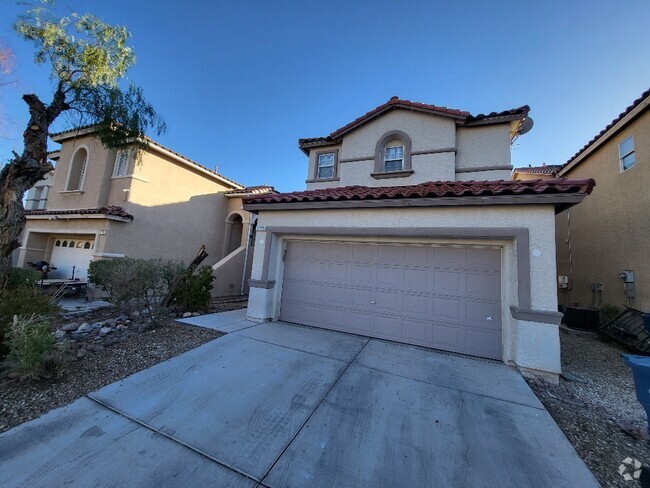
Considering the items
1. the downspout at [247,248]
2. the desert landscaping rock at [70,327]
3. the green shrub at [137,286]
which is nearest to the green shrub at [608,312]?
the green shrub at [137,286]

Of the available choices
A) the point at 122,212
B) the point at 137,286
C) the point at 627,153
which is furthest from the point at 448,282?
the point at 122,212

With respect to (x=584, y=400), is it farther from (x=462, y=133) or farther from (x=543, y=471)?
(x=462, y=133)

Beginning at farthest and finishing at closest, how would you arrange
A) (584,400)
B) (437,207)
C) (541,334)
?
(437,207)
(541,334)
(584,400)

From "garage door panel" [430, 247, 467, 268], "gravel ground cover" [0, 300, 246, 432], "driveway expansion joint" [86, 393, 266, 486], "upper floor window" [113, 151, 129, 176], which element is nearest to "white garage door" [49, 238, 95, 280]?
"upper floor window" [113, 151, 129, 176]

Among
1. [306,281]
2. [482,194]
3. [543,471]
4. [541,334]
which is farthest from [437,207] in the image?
[543,471]

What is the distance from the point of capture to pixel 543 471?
2559 millimetres

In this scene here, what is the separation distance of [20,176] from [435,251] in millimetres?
9365

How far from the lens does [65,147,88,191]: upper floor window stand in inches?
514

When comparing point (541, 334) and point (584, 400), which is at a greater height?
point (541, 334)

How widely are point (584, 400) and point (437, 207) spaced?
3.95m

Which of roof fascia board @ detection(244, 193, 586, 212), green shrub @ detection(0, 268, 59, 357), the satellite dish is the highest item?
the satellite dish

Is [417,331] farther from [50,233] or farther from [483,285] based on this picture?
[50,233]

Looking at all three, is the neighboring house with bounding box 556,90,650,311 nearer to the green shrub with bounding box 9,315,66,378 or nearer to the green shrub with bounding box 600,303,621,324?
the green shrub with bounding box 600,303,621,324

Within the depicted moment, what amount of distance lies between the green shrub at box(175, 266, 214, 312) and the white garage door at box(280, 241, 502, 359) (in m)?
2.76
